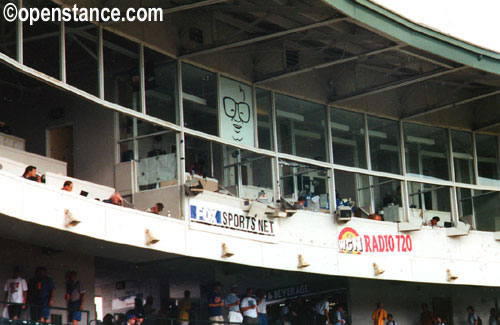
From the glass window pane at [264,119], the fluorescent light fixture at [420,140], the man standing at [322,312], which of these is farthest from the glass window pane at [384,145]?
the man standing at [322,312]

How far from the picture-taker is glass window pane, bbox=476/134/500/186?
29547 mm

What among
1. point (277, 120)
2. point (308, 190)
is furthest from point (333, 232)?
point (277, 120)

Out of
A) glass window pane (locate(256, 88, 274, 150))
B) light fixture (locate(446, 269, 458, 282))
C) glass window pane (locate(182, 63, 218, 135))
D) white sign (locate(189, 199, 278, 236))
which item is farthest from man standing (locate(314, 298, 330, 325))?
glass window pane (locate(182, 63, 218, 135))

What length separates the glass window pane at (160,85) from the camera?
842 inches

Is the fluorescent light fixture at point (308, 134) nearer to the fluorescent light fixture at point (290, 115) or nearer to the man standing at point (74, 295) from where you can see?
the fluorescent light fixture at point (290, 115)

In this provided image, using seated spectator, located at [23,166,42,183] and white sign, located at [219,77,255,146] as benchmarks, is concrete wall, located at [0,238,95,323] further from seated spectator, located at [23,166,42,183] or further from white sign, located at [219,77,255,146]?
white sign, located at [219,77,255,146]

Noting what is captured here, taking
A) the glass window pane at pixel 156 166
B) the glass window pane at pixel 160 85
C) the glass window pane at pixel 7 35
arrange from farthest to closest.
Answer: the glass window pane at pixel 160 85 → the glass window pane at pixel 156 166 → the glass window pane at pixel 7 35

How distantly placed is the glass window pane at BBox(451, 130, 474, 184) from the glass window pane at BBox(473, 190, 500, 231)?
22.8 inches

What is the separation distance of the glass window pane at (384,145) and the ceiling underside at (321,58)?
32 cm

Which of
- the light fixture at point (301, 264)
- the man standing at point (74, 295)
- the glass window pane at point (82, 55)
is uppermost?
the glass window pane at point (82, 55)

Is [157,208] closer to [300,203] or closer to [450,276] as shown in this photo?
[300,203]

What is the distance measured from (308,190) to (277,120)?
6.40ft

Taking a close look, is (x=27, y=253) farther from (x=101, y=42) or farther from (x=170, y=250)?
(x=101, y=42)

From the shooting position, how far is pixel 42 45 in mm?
21406
